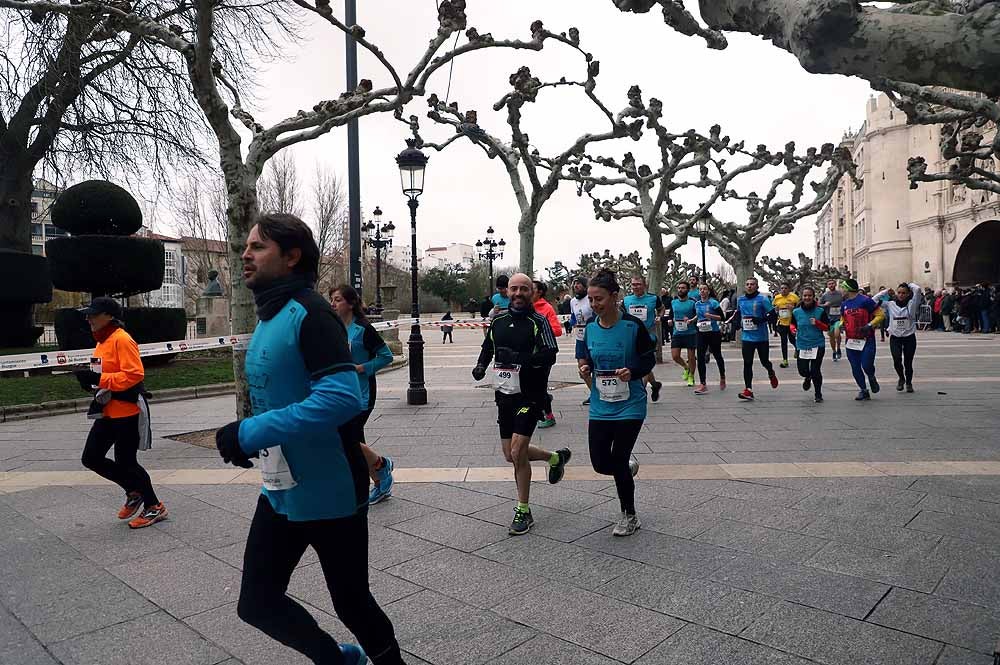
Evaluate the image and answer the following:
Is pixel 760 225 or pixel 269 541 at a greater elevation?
pixel 760 225

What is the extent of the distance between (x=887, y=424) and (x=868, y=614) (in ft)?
18.7

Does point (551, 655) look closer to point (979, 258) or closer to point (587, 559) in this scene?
point (587, 559)

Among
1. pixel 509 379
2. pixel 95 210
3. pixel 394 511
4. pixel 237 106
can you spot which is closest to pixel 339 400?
pixel 509 379

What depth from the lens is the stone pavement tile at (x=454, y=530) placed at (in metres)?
4.44

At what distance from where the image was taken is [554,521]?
16.0ft

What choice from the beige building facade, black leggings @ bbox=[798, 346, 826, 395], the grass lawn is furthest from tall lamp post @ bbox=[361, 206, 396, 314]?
the beige building facade

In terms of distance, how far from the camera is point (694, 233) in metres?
27.0

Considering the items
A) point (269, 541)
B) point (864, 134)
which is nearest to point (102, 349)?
point (269, 541)

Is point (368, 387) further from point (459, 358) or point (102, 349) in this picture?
point (459, 358)

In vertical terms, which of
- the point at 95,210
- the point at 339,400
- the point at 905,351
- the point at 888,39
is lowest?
the point at 905,351

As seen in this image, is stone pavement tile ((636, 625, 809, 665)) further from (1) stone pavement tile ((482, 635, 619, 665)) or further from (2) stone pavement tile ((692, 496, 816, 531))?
(2) stone pavement tile ((692, 496, 816, 531))

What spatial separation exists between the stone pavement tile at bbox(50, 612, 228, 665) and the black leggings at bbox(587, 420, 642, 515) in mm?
2516

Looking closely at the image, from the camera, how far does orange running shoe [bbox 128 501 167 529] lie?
4941 mm

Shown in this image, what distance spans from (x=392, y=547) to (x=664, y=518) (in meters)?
1.88
